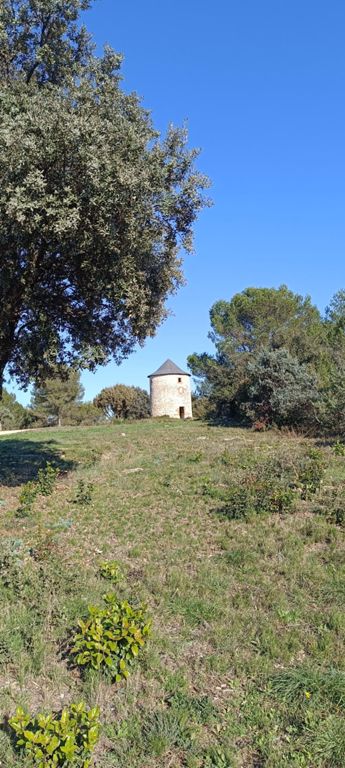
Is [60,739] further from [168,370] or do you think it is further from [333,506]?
[168,370]

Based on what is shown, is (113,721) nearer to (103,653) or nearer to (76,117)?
(103,653)

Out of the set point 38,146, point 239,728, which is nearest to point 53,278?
point 38,146

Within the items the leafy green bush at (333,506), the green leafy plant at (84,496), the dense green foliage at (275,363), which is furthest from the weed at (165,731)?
the dense green foliage at (275,363)

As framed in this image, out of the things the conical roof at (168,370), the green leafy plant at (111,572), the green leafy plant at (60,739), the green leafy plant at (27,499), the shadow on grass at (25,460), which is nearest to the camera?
the green leafy plant at (60,739)

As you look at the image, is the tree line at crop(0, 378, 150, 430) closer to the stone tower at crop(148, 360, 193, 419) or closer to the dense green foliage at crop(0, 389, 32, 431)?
the dense green foliage at crop(0, 389, 32, 431)

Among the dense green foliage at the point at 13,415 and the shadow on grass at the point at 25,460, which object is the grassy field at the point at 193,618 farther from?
the dense green foliage at the point at 13,415

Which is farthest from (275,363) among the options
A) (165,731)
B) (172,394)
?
(165,731)

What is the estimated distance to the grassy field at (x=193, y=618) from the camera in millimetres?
4051

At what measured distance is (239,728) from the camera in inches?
162

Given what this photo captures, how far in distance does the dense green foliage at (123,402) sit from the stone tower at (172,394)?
20.5 feet

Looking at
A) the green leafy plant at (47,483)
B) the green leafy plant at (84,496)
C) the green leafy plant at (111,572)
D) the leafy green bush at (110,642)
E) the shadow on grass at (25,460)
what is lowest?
the leafy green bush at (110,642)

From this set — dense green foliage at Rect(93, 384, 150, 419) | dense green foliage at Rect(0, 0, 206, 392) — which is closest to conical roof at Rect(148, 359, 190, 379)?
dense green foliage at Rect(93, 384, 150, 419)

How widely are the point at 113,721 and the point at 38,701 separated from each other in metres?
0.76

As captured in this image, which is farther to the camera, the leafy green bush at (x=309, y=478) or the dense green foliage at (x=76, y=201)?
the leafy green bush at (x=309, y=478)
